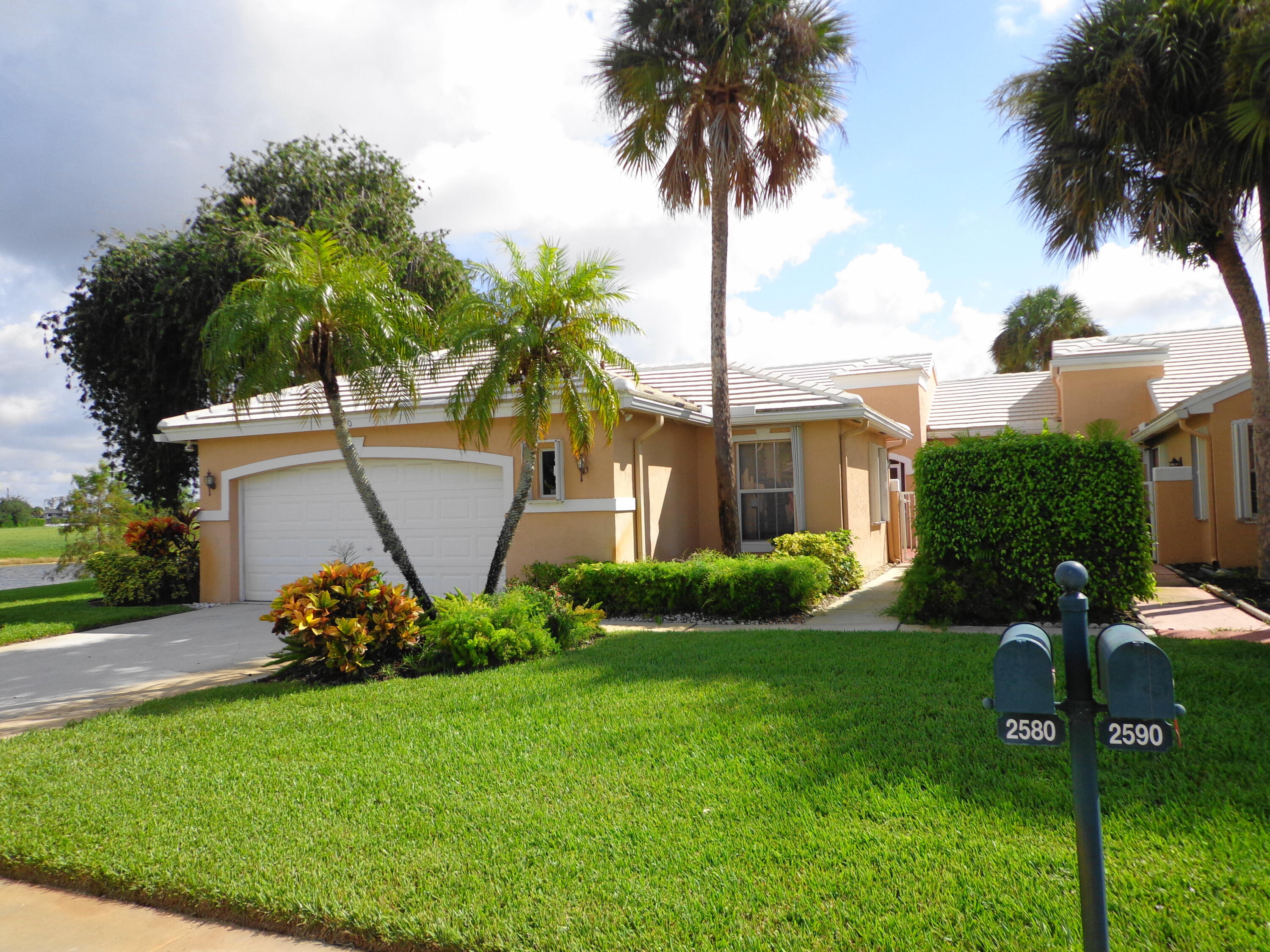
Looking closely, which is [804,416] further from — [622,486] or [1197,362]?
[1197,362]

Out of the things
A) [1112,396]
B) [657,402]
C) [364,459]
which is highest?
[1112,396]

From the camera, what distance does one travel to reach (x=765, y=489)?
14.3m

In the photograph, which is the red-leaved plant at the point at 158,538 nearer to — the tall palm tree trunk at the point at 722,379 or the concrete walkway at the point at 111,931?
the tall palm tree trunk at the point at 722,379

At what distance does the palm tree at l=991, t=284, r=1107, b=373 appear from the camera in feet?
109

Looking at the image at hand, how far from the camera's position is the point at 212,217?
2170 centimetres

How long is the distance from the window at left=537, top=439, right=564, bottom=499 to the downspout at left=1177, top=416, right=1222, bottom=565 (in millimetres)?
10548

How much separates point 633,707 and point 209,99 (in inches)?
455

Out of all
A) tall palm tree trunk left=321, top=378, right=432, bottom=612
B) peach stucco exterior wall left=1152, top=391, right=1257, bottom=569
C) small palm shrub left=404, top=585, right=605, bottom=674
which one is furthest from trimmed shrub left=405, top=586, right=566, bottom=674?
peach stucco exterior wall left=1152, top=391, right=1257, bottom=569

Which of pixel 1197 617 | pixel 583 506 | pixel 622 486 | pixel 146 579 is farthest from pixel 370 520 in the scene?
pixel 1197 617

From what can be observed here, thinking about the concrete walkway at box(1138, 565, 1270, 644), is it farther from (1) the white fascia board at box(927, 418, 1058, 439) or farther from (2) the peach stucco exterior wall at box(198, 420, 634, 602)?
(1) the white fascia board at box(927, 418, 1058, 439)

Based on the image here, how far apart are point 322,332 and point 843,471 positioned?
8494 millimetres

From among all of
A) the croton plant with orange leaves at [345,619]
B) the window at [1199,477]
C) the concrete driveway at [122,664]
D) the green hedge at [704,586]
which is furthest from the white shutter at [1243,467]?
the concrete driveway at [122,664]

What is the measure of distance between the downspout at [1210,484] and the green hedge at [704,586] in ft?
24.5

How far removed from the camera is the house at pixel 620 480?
1231 cm
